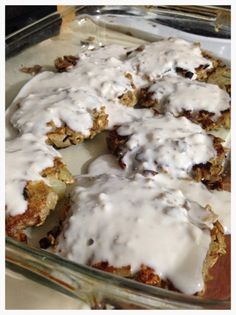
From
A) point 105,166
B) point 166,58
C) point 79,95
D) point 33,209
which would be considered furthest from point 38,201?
point 166,58

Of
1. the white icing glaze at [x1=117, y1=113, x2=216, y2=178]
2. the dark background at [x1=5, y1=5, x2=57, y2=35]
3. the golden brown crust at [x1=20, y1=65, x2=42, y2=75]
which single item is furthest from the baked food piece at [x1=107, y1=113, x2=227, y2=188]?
the dark background at [x1=5, y1=5, x2=57, y2=35]

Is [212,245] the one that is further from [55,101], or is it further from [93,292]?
[55,101]

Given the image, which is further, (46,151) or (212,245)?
(46,151)

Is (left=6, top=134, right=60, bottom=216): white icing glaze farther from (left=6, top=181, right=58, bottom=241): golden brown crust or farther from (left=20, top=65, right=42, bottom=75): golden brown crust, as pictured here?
(left=20, top=65, right=42, bottom=75): golden brown crust

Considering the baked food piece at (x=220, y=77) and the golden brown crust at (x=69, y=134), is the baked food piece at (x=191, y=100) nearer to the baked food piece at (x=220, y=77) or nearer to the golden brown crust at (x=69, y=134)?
the baked food piece at (x=220, y=77)

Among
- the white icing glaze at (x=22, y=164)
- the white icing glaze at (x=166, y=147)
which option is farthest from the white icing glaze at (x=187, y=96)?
the white icing glaze at (x=22, y=164)

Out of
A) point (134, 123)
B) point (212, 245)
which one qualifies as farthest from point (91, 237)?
point (134, 123)
